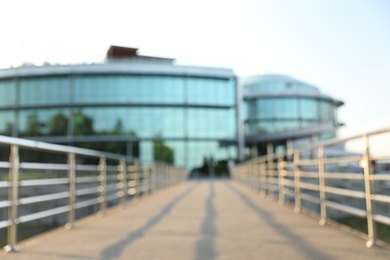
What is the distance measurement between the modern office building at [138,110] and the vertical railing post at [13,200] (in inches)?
1348

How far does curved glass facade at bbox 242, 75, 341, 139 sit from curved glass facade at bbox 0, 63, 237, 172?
22.9 feet

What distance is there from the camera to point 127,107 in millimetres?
39781

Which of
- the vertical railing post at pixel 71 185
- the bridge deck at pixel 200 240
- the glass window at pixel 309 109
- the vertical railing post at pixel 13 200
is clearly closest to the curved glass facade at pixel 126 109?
the glass window at pixel 309 109

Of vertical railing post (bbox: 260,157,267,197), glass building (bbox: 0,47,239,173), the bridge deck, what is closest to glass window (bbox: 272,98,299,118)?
glass building (bbox: 0,47,239,173)

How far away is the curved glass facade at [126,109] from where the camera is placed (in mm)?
38719

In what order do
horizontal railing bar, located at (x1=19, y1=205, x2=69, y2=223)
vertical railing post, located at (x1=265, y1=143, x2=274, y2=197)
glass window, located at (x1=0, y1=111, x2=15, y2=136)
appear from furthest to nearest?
glass window, located at (x1=0, y1=111, x2=15, y2=136), vertical railing post, located at (x1=265, y1=143, x2=274, y2=197), horizontal railing bar, located at (x1=19, y1=205, x2=69, y2=223)

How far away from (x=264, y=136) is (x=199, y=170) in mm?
7644

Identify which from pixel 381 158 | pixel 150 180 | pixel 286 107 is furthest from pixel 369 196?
pixel 286 107

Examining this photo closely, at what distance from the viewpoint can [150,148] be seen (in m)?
40.3

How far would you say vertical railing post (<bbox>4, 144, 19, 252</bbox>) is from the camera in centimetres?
409

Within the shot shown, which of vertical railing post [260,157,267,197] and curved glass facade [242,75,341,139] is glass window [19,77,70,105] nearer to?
curved glass facade [242,75,341,139]

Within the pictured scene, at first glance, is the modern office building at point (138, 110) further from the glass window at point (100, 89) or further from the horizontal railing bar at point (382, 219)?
the horizontal railing bar at point (382, 219)

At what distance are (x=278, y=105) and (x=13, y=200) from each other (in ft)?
152

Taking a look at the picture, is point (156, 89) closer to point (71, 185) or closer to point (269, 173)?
point (269, 173)
